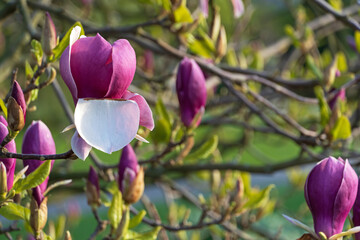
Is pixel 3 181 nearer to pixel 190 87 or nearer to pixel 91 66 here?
pixel 91 66

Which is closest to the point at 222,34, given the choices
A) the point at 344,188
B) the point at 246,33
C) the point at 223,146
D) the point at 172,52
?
the point at 172,52

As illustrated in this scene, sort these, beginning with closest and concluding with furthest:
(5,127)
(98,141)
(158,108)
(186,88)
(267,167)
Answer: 1. (98,141)
2. (5,127)
3. (186,88)
4. (158,108)
5. (267,167)

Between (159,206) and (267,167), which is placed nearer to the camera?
(267,167)

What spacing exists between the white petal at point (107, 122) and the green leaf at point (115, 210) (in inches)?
11.3

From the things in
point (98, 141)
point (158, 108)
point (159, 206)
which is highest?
point (98, 141)

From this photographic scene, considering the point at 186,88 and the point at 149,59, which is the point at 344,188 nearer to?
the point at 186,88

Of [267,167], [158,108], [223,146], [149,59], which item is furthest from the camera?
[223,146]

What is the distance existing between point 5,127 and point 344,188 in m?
0.44

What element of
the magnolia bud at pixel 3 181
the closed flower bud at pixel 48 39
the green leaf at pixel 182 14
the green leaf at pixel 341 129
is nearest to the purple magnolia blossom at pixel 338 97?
the green leaf at pixel 341 129

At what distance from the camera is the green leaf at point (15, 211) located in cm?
75

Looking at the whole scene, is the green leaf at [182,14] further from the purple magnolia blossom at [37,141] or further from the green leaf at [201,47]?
the purple magnolia blossom at [37,141]

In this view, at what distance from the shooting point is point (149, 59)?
219 centimetres

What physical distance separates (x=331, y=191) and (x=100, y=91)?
0.33 m

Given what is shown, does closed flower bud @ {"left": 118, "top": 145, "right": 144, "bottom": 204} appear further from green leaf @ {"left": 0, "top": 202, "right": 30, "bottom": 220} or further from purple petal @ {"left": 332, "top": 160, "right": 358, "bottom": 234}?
purple petal @ {"left": 332, "top": 160, "right": 358, "bottom": 234}
